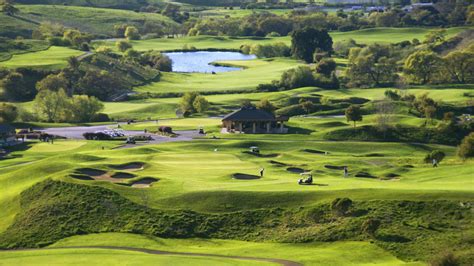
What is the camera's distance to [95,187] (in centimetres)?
8119

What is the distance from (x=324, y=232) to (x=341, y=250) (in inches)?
155

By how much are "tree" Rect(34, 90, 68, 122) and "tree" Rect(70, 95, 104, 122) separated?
1.66 metres

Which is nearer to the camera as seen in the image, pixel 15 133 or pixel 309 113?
pixel 15 133

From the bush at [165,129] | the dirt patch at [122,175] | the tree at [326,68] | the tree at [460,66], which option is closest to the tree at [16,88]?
the bush at [165,129]

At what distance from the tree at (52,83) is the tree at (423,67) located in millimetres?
70935

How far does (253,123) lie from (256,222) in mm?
60604

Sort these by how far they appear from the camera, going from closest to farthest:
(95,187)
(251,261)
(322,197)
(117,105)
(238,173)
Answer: (251,261), (322,197), (95,187), (238,173), (117,105)

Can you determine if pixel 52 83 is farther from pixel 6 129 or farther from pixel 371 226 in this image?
pixel 371 226

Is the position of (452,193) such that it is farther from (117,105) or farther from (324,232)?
(117,105)

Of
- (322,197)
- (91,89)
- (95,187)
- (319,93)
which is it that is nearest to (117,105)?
(91,89)

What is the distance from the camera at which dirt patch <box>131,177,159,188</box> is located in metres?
82.2

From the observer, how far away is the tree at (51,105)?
149 m

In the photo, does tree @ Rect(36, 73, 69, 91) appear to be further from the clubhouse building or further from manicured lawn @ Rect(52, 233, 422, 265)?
manicured lawn @ Rect(52, 233, 422, 265)

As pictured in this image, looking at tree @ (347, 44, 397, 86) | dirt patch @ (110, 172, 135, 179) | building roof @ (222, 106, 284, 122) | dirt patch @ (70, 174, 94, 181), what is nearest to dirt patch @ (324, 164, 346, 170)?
dirt patch @ (110, 172, 135, 179)
